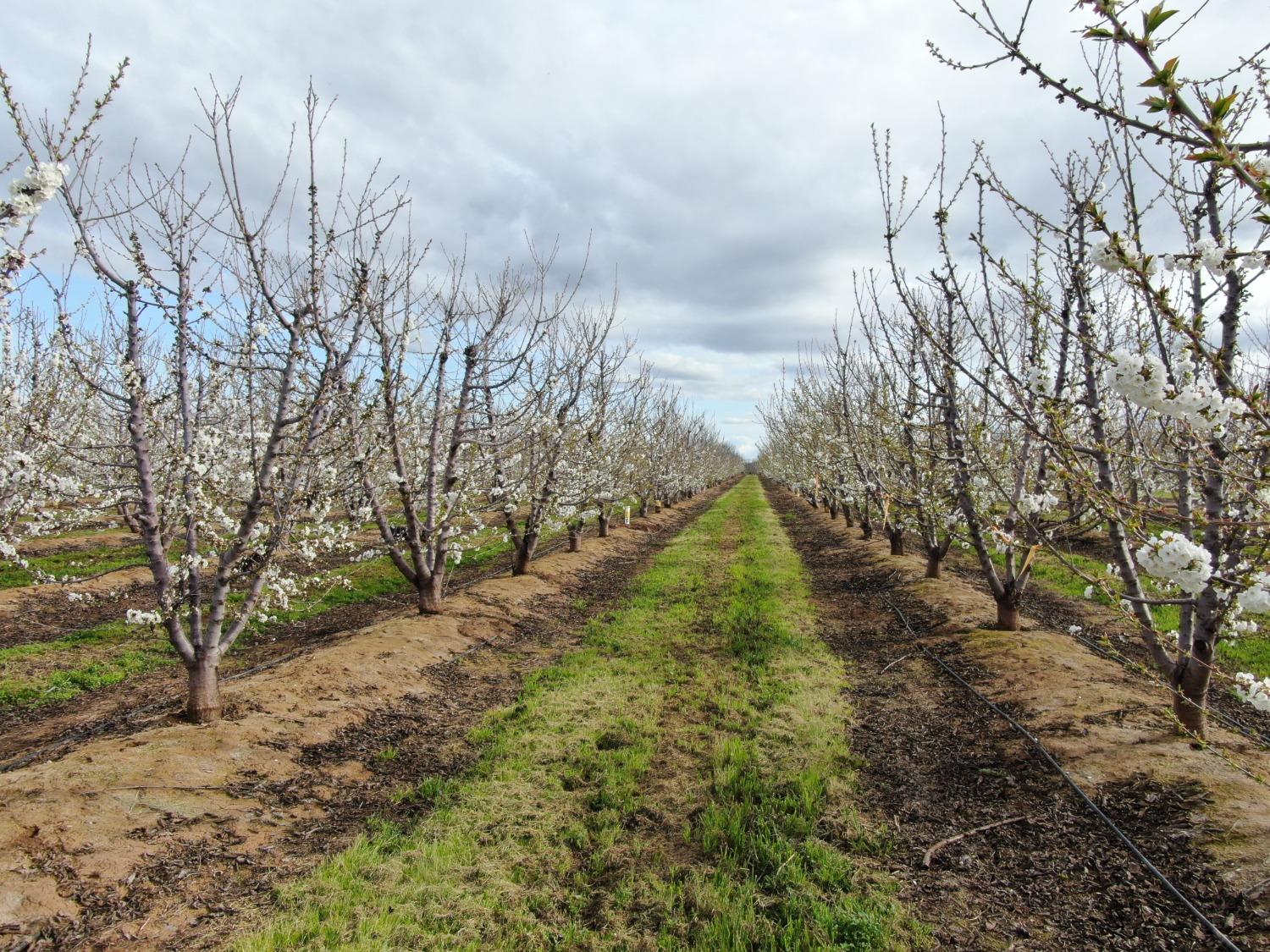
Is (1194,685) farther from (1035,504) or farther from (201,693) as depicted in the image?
(201,693)

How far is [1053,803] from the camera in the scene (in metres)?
4.47

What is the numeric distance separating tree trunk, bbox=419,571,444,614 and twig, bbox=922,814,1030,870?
7588mm

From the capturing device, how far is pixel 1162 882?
11.4ft

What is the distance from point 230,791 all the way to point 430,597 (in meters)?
5.05

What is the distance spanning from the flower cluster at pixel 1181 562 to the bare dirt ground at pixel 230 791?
488cm

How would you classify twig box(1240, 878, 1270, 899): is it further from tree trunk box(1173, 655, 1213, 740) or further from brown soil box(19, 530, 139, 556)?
brown soil box(19, 530, 139, 556)

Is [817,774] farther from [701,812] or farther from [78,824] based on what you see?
[78,824]

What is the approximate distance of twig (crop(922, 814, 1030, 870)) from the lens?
392 cm

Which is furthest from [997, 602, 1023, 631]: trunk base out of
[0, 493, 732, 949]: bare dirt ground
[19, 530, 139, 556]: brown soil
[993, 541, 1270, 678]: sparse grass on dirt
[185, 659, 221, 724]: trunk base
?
[19, 530, 139, 556]: brown soil

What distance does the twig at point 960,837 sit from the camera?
12.9 ft

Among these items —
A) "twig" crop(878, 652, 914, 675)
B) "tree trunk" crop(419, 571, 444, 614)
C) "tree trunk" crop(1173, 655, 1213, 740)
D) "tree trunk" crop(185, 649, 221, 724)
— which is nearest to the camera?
"tree trunk" crop(1173, 655, 1213, 740)

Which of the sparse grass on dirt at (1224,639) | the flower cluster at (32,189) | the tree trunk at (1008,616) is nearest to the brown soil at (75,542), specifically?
the flower cluster at (32,189)

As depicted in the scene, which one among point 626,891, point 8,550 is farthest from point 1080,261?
point 8,550

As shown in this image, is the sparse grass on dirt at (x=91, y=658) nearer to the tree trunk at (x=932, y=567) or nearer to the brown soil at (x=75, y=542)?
the brown soil at (x=75, y=542)
